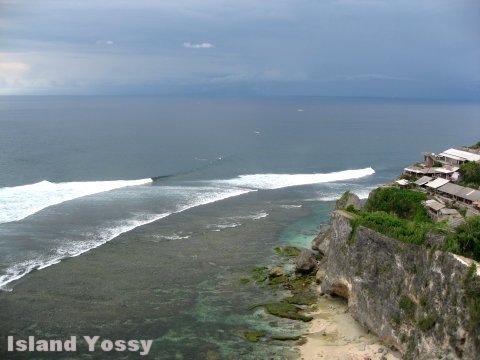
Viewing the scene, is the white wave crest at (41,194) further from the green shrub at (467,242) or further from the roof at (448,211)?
the green shrub at (467,242)

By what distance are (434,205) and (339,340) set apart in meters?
14.7

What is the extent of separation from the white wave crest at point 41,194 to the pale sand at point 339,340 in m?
33.1

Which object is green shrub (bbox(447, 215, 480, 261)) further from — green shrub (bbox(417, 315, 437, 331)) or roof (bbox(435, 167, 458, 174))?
roof (bbox(435, 167, 458, 174))

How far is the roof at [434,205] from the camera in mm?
Answer: 38156

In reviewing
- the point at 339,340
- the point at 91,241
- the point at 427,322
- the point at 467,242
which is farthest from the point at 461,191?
the point at 91,241

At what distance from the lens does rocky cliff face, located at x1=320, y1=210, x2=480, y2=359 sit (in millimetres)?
23266

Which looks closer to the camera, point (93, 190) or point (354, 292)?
point (354, 292)

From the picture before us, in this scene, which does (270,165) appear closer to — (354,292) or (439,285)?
(354,292)

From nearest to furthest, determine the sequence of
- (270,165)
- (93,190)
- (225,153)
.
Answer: (93,190) < (270,165) < (225,153)

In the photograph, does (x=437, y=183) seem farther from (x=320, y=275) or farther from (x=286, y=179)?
(x=286, y=179)

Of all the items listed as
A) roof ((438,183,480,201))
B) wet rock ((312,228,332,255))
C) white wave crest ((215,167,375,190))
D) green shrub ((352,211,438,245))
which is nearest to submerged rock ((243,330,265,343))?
green shrub ((352,211,438,245))

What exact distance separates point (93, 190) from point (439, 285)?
160 ft

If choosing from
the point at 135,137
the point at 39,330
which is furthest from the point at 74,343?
the point at 135,137

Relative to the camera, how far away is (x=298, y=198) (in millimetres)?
65062
